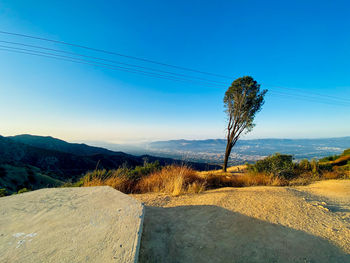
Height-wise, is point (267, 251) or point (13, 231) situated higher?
point (13, 231)

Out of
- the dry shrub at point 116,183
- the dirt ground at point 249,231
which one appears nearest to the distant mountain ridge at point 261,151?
the dry shrub at point 116,183

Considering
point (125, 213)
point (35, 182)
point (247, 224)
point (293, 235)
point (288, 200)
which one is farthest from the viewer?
point (35, 182)

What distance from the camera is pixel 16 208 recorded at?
200 cm

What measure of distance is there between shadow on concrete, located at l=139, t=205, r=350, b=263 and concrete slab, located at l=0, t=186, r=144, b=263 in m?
0.40

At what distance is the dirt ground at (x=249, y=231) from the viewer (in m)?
1.55

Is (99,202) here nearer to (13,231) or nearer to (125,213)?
(125,213)

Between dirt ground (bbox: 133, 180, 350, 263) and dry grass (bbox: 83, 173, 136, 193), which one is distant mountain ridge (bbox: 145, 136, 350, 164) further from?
dirt ground (bbox: 133, 180, 350, 263)

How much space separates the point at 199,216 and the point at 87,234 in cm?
165

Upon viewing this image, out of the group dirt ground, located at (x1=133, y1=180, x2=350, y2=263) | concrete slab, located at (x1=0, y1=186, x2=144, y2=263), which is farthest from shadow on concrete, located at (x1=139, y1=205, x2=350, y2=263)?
concrete slab, located at (x1=0, y1=186, x2=144, y2=263)

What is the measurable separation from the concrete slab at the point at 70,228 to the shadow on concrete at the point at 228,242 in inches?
15.7

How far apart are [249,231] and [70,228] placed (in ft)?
7.32

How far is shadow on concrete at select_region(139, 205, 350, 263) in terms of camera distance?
4.98 feet

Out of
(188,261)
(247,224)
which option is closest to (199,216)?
(247,224)

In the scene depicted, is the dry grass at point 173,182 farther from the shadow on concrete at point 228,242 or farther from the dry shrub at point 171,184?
the shadow on concrete at point 228,242
